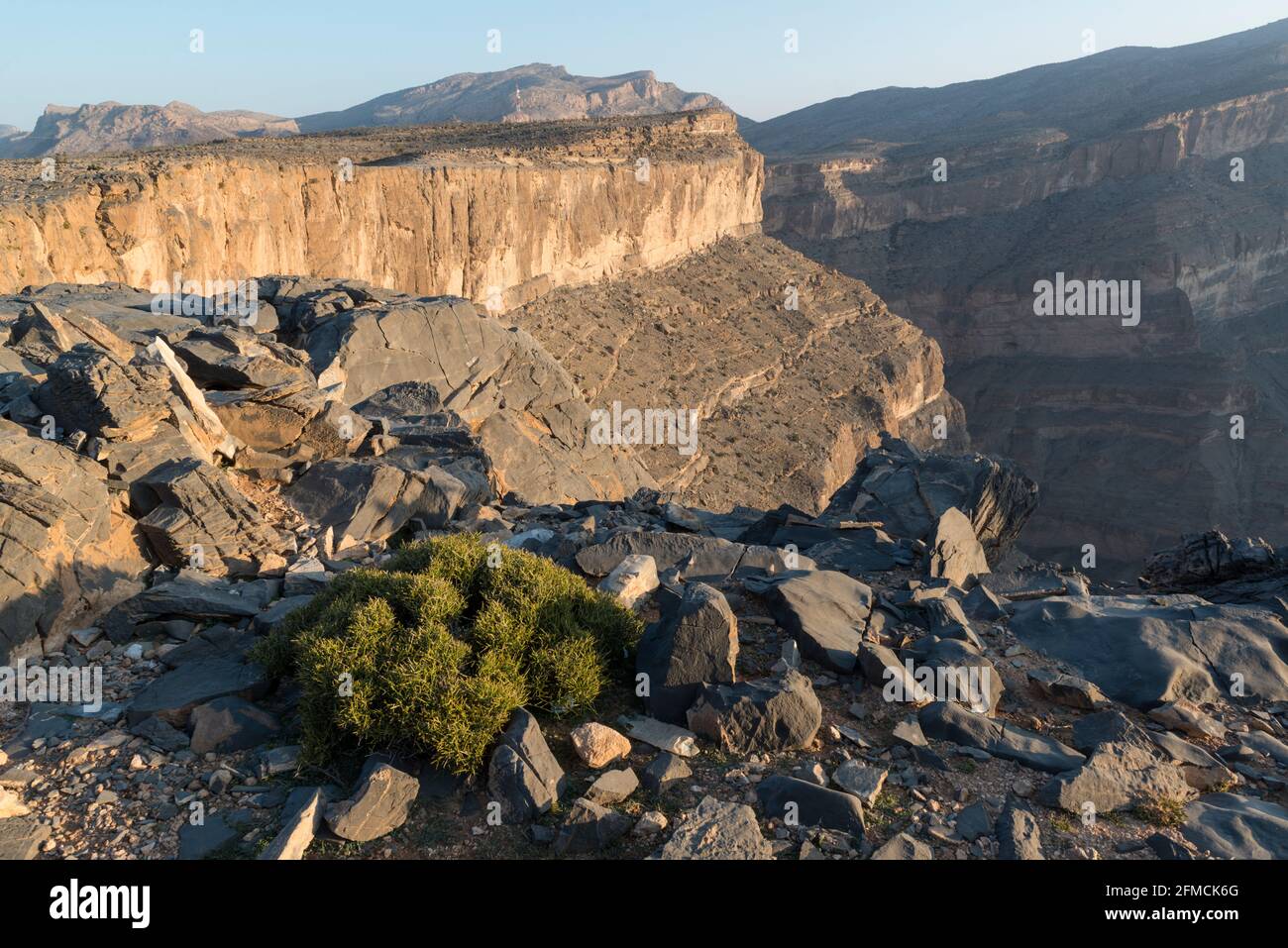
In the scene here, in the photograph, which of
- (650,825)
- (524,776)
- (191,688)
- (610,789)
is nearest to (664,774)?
(610,789)

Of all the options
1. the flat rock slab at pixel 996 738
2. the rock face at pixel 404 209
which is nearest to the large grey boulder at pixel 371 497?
the flat rock slab at pixel 996 738

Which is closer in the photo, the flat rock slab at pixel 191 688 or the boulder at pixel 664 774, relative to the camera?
the boulder at pixel 664 774

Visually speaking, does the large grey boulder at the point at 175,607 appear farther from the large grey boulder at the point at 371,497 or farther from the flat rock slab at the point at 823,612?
the flat rock slab at the point at 823,612

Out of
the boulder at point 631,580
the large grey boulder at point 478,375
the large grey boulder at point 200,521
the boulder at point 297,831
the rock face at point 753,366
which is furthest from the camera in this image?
the rock face at point 753,366

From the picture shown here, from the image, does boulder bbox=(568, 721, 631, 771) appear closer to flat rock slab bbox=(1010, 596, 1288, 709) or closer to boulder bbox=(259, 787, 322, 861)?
boulder bbox=(259, 787, 322, 861)

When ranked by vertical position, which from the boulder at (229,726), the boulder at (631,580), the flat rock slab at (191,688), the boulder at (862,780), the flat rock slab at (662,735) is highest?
the boulder at (631,580)

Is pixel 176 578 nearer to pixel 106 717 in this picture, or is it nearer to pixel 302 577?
pixel 302 577

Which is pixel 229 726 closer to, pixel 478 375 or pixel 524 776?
pixel 524 776
